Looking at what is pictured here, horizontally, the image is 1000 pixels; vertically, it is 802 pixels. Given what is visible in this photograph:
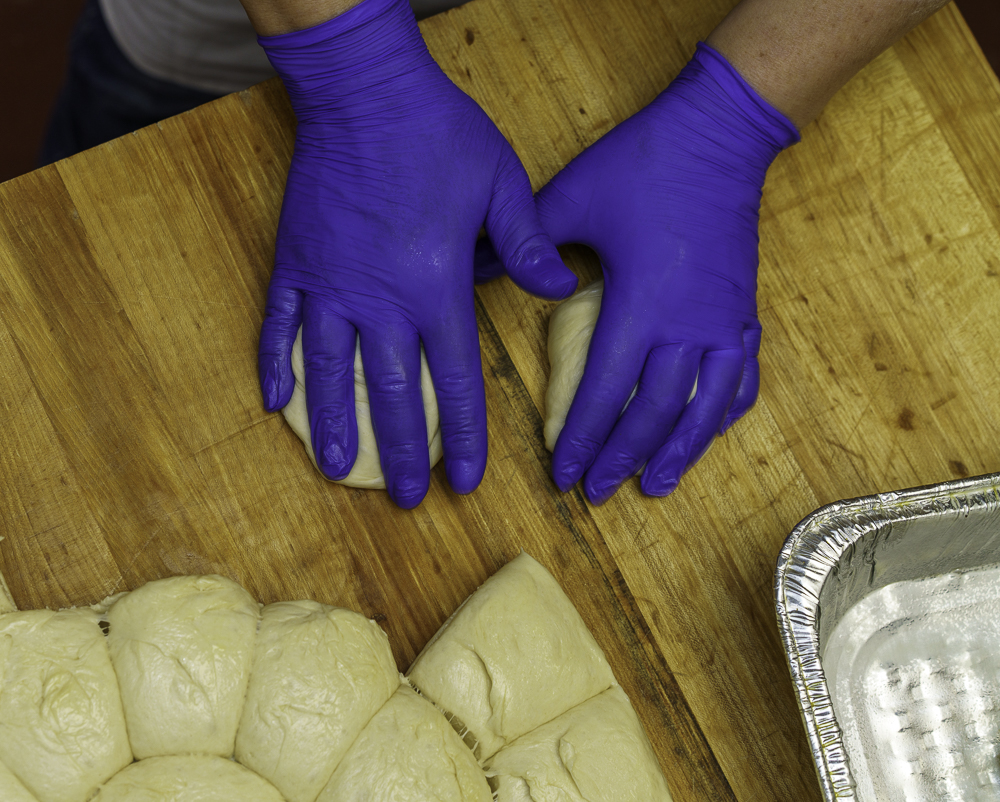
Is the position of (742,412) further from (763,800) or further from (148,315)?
(148,315)

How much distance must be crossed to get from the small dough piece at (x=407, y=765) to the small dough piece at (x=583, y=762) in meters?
0.07

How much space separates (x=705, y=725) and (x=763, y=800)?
0.22 m

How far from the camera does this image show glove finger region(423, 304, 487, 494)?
1788 mm

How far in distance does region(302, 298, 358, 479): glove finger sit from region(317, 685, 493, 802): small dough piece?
0.60 metres

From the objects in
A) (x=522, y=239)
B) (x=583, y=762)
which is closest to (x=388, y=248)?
(x=522, y=239)

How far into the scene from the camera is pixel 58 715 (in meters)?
1.35

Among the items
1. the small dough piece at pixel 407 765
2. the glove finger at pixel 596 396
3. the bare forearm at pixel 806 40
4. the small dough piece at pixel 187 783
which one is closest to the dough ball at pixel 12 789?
the small dough piece at pixel 187 783

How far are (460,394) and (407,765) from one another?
84 centimetres

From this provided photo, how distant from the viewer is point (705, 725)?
69.3 inches

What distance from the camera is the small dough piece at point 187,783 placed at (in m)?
1.32

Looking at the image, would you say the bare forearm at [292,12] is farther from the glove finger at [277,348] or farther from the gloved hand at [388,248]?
the glove finger at [277,348]

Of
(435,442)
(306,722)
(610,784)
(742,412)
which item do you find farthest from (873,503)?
(306,722)

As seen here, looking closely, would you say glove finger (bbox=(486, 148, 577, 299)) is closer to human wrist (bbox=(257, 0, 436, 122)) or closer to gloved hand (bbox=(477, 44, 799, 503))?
gloved hand (bbox=(477, 44, 799, 503))

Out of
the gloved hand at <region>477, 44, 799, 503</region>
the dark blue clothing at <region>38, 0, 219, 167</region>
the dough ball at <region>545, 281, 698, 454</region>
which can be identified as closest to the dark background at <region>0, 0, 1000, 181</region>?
the dark blue clothing at <region>38, 0, 219, 167</region>
